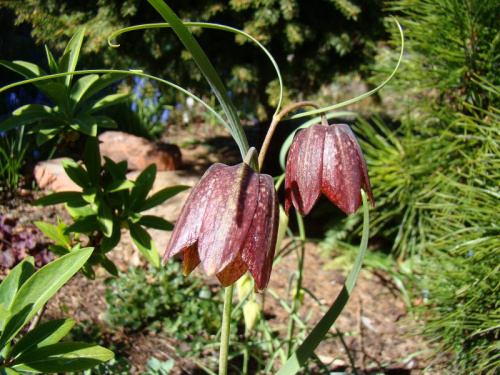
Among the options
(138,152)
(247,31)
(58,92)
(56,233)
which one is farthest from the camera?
(138,152)

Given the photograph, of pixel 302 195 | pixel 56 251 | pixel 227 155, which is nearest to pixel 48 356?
pixel 56 251

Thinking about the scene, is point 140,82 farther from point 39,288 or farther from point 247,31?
point 39,288

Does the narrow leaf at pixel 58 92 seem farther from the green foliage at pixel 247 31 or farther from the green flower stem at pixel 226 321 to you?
the green foliage at pixel 247 31

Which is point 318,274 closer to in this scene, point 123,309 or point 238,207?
point 123,309

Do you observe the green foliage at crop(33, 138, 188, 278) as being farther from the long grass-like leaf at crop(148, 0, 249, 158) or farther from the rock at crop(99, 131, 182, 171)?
the rock at crop(99, 131, 182, 171)

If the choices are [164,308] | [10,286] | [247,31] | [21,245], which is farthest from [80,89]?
[247,31]

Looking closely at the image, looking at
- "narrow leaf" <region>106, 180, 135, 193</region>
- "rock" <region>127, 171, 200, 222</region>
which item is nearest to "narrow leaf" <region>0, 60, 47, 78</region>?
"narrow leaf" <region>106, 180, 135, 193</region>

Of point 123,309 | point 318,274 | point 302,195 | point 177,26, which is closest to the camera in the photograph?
point 177,26
